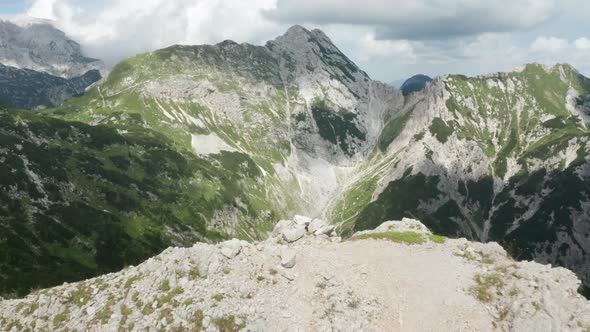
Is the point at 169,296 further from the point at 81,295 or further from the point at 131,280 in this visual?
the point at 81,295

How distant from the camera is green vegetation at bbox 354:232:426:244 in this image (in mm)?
54344

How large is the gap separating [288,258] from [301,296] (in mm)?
4538

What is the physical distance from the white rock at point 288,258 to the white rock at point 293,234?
20.9ft

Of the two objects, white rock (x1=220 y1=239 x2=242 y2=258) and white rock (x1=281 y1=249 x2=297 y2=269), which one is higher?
white rock (x1=220 y1=239 x2=242 y2=258)

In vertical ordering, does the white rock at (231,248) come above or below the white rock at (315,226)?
above

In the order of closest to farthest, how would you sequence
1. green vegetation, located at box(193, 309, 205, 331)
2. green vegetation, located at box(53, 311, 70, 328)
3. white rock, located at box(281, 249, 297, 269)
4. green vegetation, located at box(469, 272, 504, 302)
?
green vegetation, located at box(193, 309, 205, 331) → green vegetation, located at box(53, 311, 70, 328) → green vegetation, located at box(469, 272, 504, 302) → white rock, located at box(281, 249, 297, 269)

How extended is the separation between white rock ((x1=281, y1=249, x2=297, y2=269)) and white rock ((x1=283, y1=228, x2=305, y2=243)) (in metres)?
6.38

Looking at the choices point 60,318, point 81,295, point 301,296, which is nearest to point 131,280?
point 81,295

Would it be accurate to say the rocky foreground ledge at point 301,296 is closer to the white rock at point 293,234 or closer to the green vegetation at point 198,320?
the green vegetation at point 198,320

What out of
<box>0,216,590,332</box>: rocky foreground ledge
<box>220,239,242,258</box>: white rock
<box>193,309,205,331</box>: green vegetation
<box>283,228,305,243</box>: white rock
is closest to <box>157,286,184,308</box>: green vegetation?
<box>0,216,590,332</box>: rocky foreground ledge

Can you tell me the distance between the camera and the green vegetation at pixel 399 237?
54.3 metres

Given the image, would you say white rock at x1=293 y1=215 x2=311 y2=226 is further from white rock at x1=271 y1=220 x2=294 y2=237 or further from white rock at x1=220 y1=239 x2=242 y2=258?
white rock at x1=220 y1=239 x2=242 y2=258

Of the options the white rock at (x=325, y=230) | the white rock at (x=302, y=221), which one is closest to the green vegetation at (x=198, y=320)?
the white rock at (x=302, y=221)

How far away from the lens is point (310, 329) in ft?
123
